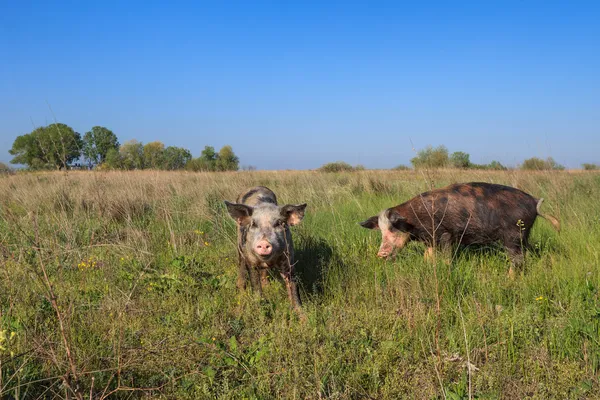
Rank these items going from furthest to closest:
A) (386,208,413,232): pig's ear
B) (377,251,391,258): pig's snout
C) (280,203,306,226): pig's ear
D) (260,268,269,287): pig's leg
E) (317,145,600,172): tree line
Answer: (317,145,600,172): tree line < (386,208,413,232): pig's ear < (377,251,391,258): pig's snout < (260,268,269,287): pig's leg < (280,203,306,226): pig's ear

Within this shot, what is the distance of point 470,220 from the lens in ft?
18.1

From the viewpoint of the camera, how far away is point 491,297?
4246mm

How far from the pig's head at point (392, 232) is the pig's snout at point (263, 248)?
Answer: 1726mm

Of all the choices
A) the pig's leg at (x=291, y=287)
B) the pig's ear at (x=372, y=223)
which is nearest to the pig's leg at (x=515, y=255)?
the pig's ear at (x=372, y=223)

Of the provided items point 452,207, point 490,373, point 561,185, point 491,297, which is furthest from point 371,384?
point 561,185

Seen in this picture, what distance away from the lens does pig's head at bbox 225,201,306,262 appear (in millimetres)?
4211

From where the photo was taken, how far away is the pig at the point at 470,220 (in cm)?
541

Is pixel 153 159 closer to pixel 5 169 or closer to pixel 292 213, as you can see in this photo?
pixel 5 169

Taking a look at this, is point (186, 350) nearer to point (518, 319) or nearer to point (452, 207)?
point (518, 319)

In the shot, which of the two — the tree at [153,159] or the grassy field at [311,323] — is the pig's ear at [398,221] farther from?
the tree at [153,159]

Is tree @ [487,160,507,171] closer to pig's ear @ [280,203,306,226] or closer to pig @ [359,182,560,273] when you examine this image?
pig @ [359,182,560,273]

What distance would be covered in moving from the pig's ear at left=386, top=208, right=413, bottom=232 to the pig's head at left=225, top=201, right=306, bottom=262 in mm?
1510

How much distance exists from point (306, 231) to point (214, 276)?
192cm

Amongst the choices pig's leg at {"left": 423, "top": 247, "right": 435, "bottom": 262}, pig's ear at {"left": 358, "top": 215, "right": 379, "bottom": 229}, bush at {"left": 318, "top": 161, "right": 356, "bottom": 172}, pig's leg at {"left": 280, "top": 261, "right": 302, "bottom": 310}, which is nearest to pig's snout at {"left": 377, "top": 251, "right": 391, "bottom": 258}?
pig's leg at {"left": 423, "top": 247, "right": 435, "bottom": 262}
